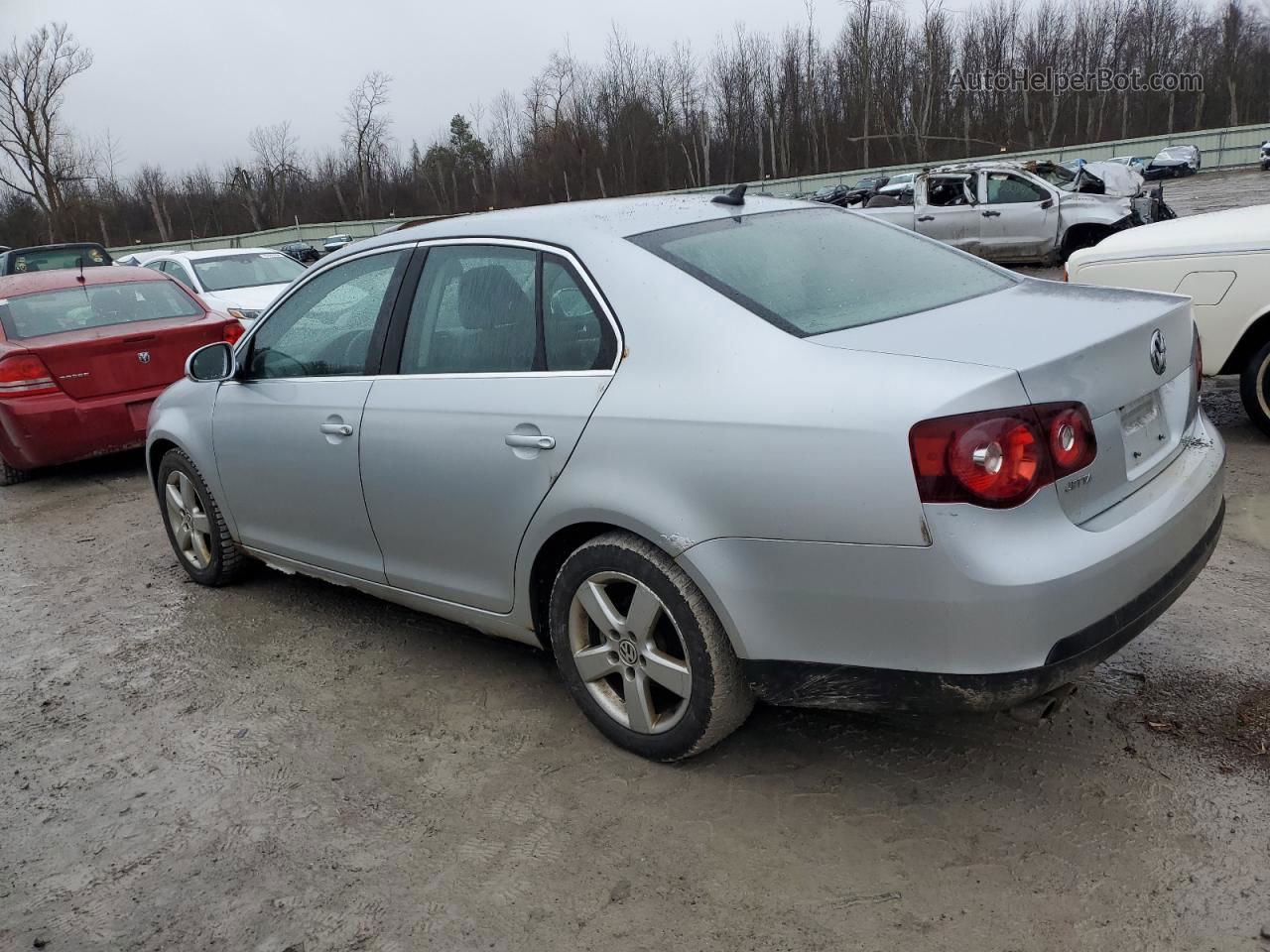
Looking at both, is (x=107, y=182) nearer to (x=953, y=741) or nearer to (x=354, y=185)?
(x=354, y=185)

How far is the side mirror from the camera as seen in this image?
432 centimetres

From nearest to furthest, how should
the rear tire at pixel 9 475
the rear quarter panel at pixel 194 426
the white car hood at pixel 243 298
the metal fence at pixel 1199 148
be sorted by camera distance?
1. the rear quarter panel at pixel 194 426
2. the rear tire at pixel 9 475
3. the white car hood at pixel 243 298
4. the metal fence at pixel 1199 148

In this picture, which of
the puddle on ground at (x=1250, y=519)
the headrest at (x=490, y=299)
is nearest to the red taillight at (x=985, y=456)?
the headrest at (x=490, y=299)

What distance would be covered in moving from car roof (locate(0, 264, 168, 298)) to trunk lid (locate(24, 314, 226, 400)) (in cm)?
77

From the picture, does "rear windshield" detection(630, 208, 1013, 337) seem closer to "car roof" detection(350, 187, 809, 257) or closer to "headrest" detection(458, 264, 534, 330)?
"car roof" detection(350, 187, 809, 257)

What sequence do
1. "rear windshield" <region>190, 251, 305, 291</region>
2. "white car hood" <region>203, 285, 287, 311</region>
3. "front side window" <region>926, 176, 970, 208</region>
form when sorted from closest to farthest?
"white car hood" <region>203, 285, 287, 311</region> → "rear windshield" <region>190, 251, 305, 291</region> → "front side window" <region>926, 176, 970, 208</region>

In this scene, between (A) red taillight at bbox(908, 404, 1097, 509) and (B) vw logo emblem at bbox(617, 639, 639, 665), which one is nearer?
(A) red taillight at bbox(908, 404, 1097, 509)

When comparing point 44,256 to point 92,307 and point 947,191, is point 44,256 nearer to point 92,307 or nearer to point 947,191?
point 92,307

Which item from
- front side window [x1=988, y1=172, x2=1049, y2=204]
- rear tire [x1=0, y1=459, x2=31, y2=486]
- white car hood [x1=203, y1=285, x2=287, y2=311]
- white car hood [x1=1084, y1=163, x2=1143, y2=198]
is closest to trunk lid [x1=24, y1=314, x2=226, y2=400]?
rear tire [x1=0, y1=459, x2=31, y2=486]

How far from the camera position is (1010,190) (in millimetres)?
16328

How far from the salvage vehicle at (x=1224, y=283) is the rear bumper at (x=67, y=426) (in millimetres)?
6265

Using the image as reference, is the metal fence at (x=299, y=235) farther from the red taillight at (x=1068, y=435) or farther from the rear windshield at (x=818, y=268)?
the red taillight at (x=1068, y=435)

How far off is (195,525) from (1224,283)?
540 cm

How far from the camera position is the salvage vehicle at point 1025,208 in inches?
613
